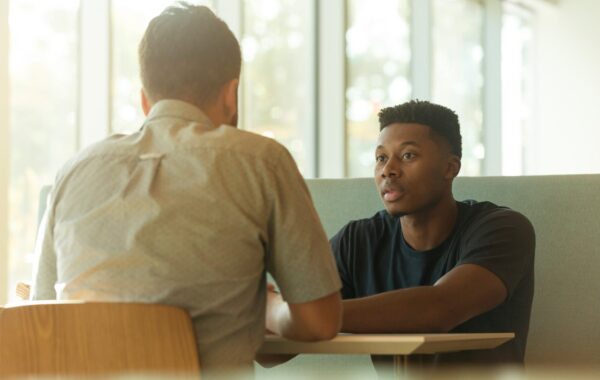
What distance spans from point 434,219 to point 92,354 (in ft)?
4.34

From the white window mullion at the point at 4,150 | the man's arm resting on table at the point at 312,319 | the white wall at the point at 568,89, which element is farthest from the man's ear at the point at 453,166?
the white wall at the point at 568,89

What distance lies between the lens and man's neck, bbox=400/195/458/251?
8.73 feet

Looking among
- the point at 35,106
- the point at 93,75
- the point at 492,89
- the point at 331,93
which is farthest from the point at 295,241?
the point at 492,89

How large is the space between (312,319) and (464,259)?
2.73 feet

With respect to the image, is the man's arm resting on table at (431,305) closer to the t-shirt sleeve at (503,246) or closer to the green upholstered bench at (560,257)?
the t-shirt sleeve at (503,246)

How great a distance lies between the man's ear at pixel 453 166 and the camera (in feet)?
9.27

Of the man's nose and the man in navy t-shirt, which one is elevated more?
the man's nose

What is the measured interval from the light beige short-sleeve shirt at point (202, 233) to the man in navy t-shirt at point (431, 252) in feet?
1.75

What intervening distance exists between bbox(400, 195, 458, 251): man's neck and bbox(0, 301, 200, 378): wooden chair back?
1.25 metres

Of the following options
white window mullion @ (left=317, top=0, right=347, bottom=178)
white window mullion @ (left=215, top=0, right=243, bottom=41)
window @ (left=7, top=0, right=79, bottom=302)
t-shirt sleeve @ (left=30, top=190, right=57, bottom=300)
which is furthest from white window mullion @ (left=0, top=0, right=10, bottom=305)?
white window mullion @ (left=317, top=0, right=347, bottom=178)

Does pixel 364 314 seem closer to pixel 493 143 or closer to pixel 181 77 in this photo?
pixel 181 77

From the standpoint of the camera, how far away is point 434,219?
267 cm

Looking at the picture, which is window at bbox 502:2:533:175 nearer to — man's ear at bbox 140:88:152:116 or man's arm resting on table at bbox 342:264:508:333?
man's arm resting on table at bbox 342:264:508:333

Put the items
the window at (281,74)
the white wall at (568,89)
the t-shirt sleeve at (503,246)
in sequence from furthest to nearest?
1. the white wall at (568,89)
2. the window at (281,74)
3. the t-shirt sleeve at (503,246)
